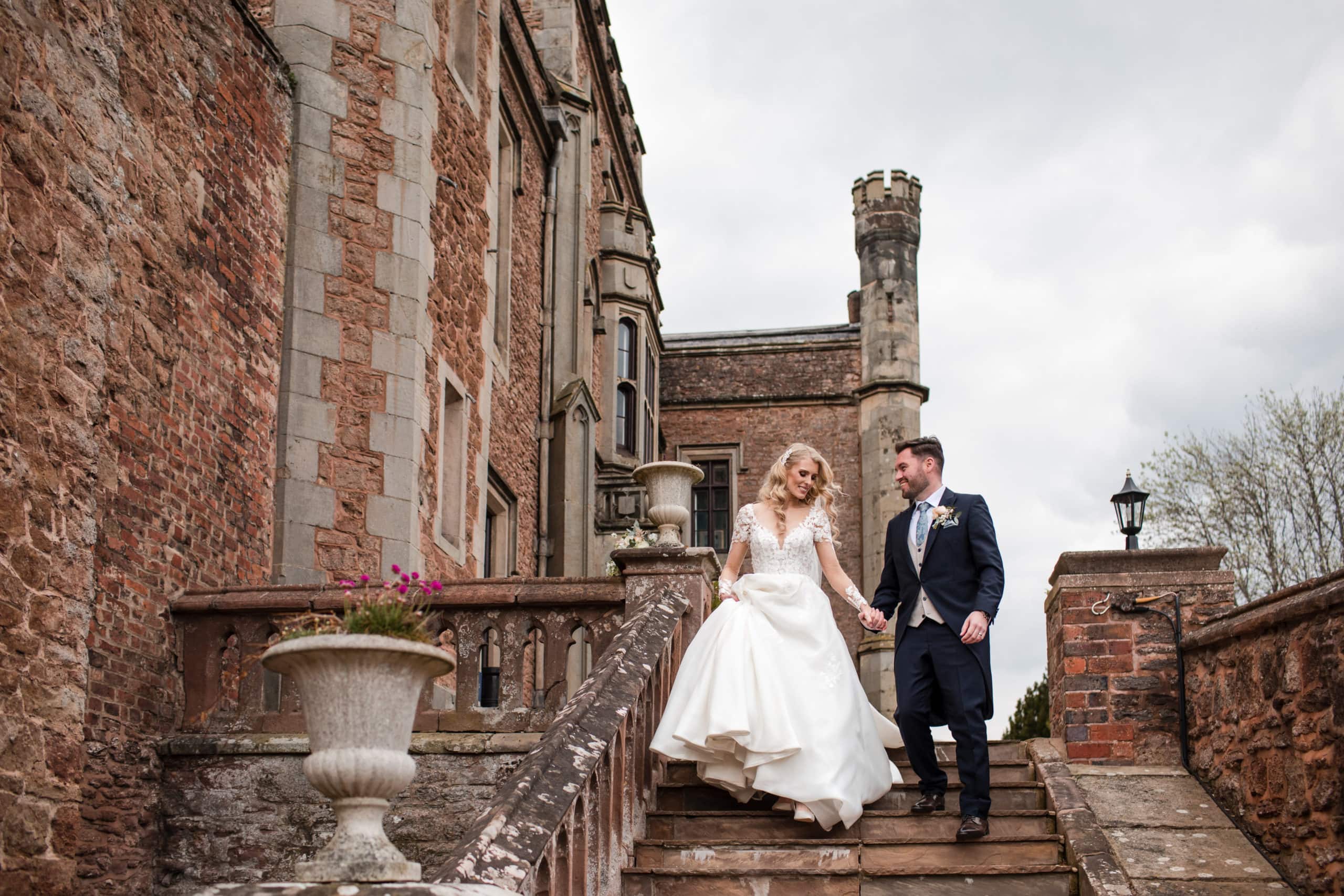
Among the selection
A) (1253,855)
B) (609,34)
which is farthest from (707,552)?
(609,34)

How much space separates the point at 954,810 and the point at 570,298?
44.2 ft

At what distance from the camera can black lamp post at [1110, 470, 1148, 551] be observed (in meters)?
9.02

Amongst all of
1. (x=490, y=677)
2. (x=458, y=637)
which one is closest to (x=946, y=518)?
(x=458, y=637)

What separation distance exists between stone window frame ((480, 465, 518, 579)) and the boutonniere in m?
8.83

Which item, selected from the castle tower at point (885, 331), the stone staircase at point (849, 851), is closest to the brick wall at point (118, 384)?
the stone staircase at point (849, 851)

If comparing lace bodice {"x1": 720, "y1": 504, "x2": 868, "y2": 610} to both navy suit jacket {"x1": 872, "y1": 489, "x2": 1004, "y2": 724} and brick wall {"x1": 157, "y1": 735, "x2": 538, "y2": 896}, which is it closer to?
navy suit jacket {"x1": 872, "y1": 489, "x2": 1004, "y2": 724}

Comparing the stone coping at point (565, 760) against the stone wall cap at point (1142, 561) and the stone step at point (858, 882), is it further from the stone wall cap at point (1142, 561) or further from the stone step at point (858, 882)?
the stone wall cap at point (1142, 561)

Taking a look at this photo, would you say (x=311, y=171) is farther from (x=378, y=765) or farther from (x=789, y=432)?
(x=789, y=432)

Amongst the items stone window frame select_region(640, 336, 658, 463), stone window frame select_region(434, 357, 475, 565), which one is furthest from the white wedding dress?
stone window frame select_region(640, 336, 658, 463)

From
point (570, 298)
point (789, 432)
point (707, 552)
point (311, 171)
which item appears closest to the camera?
point (707, 552)

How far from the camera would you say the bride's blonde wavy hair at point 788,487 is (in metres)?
7.91

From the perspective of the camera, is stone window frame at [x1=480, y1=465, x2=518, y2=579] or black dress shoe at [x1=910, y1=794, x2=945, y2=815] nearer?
black dress shoe at [x1=910, y1=794, x2=945, y2=815]

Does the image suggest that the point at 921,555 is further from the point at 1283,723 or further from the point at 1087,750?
the point at 1283,723

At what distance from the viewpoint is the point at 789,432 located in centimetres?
2902
